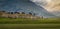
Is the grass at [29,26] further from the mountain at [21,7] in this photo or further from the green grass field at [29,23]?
the mountain at [21,7]

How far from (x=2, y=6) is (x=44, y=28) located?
0.46m

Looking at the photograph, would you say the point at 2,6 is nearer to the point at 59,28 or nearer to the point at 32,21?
the point at 32,21

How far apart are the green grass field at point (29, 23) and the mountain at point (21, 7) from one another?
0.06 meters

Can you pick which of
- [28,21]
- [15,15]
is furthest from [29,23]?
[15,15]

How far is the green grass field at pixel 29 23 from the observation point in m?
3.94

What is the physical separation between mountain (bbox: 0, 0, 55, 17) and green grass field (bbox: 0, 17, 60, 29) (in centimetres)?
6

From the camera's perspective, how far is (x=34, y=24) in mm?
3945

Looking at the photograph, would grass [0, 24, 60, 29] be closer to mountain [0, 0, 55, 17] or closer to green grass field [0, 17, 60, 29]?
green grass field [0, 17, 60, 29]

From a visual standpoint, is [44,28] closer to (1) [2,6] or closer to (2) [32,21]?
(2) [32,21]

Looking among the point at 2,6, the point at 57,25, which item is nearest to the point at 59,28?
the point at 57,25

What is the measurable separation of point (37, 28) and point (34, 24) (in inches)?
1.9

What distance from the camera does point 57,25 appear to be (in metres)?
3.95

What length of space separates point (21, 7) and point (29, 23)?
0.56 ft

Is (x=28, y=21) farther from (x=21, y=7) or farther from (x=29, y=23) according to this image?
(x=21, y=7)
